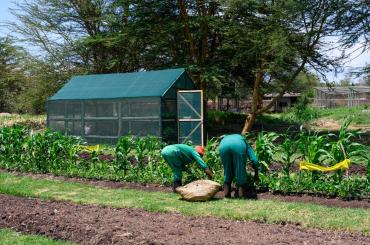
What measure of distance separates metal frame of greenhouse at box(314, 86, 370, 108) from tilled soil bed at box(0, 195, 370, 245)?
4991 cm

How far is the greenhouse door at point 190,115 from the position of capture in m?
Answer: 16.7

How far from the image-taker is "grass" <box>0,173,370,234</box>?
640 cm

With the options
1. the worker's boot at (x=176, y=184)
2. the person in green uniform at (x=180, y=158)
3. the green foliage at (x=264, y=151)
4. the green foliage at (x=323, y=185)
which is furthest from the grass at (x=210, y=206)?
the green foliage at (x=264, y=151)

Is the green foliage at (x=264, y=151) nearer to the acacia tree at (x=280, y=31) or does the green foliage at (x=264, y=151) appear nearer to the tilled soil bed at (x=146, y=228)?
the tilled soil bed at (x=146, y=228)

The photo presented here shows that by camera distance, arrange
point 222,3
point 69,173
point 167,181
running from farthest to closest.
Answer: point 222,3
point 69,173
point 167,181

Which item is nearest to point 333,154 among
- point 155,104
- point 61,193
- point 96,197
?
point 96,197

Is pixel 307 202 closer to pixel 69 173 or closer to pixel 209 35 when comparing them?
pixel 69 173

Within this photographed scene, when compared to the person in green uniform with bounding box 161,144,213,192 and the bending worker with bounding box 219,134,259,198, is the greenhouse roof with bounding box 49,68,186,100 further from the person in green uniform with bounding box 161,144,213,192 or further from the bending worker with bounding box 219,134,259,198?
the bending worker with bounding box 219,134,259,198

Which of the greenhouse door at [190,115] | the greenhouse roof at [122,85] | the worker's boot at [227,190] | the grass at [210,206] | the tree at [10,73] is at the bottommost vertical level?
the grass at [210,206]

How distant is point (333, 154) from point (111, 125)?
34.7 ft

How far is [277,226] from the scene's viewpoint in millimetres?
6211

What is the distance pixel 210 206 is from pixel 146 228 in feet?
5.71

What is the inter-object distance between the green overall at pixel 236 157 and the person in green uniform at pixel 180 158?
44cm

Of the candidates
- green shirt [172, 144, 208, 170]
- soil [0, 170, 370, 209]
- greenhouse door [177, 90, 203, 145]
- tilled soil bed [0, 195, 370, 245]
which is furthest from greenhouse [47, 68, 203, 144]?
tilled soil bed [0, 195, 370, 245]
